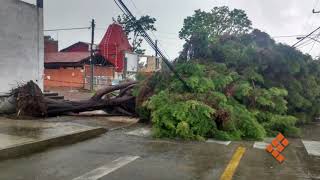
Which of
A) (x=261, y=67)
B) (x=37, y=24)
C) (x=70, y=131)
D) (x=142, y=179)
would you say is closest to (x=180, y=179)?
(x=142, y=179)

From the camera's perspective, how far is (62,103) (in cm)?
1340

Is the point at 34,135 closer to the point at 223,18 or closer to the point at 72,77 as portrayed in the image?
the point at 72,77

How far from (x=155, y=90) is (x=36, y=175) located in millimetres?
7141

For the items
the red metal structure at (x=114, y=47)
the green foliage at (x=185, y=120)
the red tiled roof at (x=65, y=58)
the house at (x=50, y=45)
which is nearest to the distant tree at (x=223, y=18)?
the red metal structure at (x=114, y=47)

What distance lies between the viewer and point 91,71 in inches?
1373

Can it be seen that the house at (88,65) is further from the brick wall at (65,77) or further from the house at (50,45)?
the house at (50,45)

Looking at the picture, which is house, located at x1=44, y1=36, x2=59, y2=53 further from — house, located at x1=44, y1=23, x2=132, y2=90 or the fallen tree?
the fallen tree

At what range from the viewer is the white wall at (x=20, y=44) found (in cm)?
1242

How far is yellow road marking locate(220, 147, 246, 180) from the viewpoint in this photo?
21.3 ft

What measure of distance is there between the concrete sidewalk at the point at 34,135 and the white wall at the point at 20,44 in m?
2.03

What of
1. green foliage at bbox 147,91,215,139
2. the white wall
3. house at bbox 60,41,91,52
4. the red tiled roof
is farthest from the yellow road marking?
house at bbox 60,41,91,52

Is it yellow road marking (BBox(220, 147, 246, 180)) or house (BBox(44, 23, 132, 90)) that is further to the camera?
house (BBox(44, 23, 132, 90))

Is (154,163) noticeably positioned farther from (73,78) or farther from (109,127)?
(73,78)

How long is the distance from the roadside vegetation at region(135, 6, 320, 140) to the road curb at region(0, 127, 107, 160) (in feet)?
6.04
